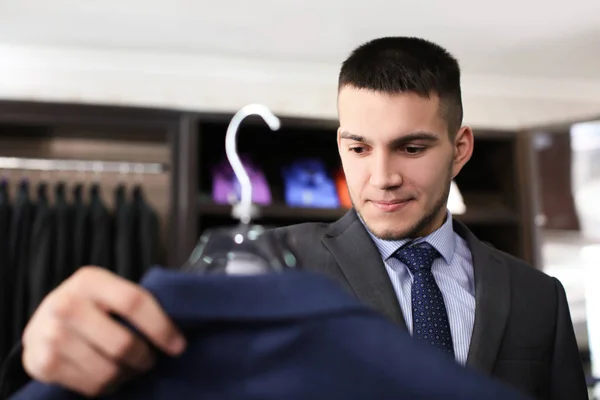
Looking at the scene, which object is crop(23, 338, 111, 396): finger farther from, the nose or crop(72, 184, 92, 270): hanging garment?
crop(72, 184, 92, 270): hanging garment

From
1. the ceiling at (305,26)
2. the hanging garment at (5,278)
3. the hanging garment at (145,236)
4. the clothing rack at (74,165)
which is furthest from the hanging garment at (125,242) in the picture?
the ceiling at (305,26)

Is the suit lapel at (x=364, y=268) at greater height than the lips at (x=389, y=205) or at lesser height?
lesser

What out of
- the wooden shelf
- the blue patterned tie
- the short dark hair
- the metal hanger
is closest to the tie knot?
the blue patterned tie

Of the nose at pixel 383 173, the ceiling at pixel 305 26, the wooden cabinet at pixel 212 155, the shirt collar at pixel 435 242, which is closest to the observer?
the nose at pixel 383 173

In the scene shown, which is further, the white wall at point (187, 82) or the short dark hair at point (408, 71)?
the white wall at point (187, 82)

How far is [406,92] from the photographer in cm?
97

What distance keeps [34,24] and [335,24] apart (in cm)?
119

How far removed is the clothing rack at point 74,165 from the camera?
2479 mm

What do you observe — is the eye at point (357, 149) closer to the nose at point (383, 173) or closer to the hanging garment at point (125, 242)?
the nose at point (383, 173)

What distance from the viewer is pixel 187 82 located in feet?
8.82

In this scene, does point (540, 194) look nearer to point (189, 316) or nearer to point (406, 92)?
point (406, 92)

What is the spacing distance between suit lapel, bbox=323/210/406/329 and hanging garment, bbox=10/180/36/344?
58.5 inches

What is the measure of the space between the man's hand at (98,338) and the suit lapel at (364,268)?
20.3 inches

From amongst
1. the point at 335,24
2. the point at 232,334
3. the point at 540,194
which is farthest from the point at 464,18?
the point at 232,334
